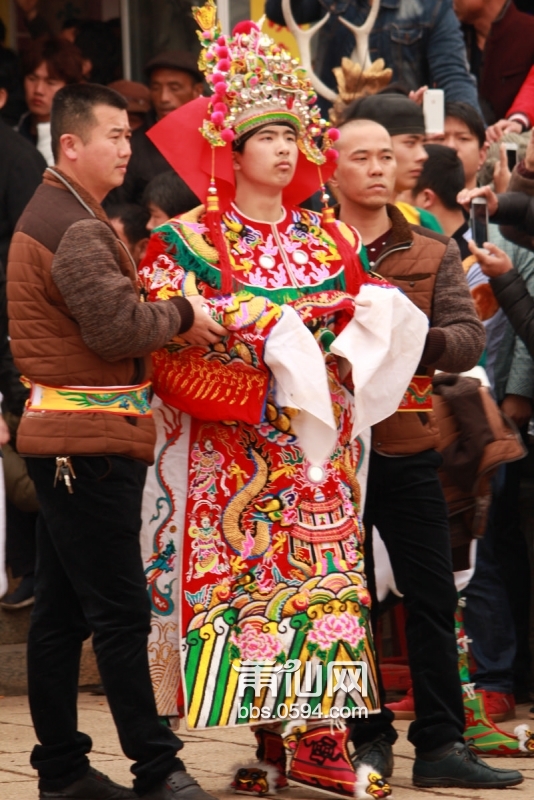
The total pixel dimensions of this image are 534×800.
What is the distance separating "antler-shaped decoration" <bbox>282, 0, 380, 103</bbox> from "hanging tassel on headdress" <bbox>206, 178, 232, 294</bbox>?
9.33 feet

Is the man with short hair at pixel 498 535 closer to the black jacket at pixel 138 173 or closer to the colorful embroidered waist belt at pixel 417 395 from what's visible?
the colorful embroidered waist belt at pixel 417 395

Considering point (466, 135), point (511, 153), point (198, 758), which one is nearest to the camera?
point (198, 758)

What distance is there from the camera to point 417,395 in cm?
505

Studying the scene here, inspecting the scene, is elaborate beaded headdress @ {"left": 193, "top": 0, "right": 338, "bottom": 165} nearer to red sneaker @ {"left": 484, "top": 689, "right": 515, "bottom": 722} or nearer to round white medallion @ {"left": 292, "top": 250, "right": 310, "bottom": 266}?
round white medallion @ {"left": 292, "top": 250, "right": 310, "bottom": 266}

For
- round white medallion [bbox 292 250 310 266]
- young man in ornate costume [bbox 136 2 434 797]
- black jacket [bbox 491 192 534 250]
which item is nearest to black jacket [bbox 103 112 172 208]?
black jacket [bbox 491 192 534 250]

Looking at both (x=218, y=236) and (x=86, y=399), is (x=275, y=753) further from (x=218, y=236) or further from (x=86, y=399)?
(x=218, y=236)

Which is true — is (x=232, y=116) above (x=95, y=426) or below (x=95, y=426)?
above

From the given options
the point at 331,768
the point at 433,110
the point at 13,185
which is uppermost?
the point at 433,110

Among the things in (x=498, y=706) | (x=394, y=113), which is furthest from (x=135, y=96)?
(x=498, y=706)

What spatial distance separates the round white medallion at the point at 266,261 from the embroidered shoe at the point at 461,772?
1.62 m

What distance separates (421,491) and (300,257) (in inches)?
33.4

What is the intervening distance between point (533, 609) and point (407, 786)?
1.88 meters

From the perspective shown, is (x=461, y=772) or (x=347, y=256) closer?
(x=461, y=772)

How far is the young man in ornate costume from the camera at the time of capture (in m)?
4.66
